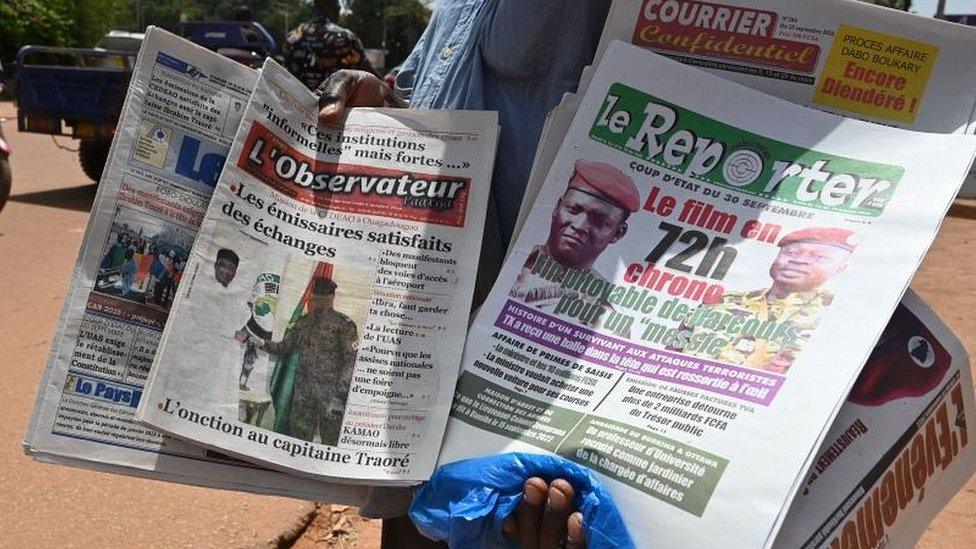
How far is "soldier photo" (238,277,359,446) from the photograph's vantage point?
1111mm

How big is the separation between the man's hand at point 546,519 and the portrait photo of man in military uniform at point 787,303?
0.69ft

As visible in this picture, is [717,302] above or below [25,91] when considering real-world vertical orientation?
above

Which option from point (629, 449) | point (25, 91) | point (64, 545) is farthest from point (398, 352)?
point (25, 91)

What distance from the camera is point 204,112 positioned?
117 centimetres

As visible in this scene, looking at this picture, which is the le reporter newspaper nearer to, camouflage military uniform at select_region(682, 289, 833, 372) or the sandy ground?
camouflage military uniform at select_region(682, 289, 833, 372)

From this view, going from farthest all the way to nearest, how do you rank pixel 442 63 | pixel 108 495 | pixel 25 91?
pixel 25 91, pixel 108 495, pixel 442 63

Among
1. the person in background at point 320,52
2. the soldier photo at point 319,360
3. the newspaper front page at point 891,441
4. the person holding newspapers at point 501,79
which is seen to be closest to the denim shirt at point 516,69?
the person holding newspapers at point 501,79

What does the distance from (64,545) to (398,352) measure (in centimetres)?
168

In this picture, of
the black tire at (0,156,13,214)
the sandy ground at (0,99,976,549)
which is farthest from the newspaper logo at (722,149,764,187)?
the black tire at (0,156,13,214)

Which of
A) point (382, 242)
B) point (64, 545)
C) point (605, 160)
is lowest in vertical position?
point (64, 545)

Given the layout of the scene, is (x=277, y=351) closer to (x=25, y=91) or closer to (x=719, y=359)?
(x=719, y=359)

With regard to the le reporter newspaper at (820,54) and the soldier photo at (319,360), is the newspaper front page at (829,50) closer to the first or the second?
the le reporter newspaper at (820,54)

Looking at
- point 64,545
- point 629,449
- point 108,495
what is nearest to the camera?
point 629,449

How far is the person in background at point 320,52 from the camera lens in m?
5.00
